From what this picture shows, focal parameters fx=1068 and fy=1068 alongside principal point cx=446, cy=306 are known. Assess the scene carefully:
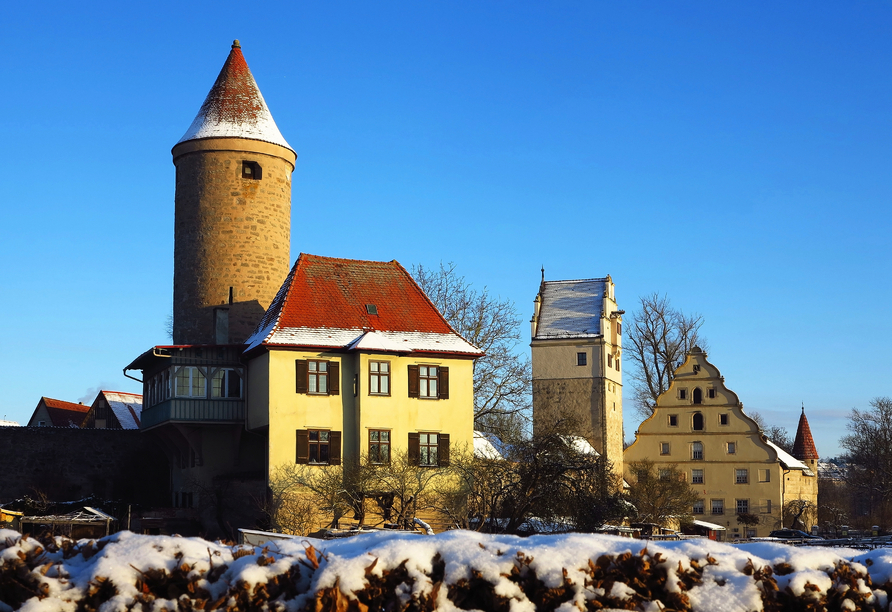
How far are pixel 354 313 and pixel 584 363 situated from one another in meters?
26.3

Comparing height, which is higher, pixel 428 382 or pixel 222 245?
pixel 222 245

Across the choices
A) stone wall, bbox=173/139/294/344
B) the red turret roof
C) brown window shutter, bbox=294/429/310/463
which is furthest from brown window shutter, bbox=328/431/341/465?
the red turret roof

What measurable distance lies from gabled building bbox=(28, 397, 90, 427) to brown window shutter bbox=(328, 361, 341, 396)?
27.9 meters

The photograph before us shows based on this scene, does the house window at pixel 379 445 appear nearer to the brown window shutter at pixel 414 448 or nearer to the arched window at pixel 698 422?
the brown window shutter at pixel 414 448

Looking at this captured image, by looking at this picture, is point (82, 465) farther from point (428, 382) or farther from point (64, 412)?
point (64, 412)

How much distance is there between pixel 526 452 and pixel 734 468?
28.5 m

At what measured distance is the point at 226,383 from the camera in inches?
1339

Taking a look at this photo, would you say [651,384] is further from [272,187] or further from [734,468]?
[272,187]

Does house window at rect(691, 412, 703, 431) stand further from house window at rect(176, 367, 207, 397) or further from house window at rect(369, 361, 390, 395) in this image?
house window at rect(176, 367, 207, 397)

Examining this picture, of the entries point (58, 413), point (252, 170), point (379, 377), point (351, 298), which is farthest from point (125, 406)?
point (379, 377)

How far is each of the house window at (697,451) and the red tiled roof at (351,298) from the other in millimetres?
24522

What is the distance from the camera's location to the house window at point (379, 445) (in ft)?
105

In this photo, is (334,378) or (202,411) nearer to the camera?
(334,378)

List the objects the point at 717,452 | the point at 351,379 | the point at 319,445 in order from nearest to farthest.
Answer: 1. the point at 319,445
2. the point at 351,379
3. the point at 717,452
